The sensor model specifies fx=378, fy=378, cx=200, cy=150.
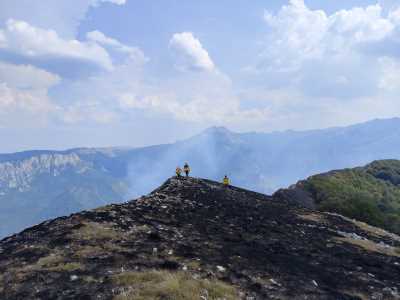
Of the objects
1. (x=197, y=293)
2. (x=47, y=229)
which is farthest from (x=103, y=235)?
(x=197, y=293)

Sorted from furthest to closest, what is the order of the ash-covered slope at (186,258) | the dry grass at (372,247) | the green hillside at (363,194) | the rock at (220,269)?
the green hillside at (363,194), the dry grass at (372,247), the rock at (220,269), the ash-covered slope at (186,258)

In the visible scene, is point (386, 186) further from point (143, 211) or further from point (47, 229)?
point (47, 229)

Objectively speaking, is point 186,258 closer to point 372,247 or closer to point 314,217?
point 372,247

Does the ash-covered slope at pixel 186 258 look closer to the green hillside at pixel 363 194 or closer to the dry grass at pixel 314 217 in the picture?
the dry grass at pixel 314 217

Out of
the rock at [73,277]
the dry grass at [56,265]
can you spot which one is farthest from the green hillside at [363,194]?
the rock at [73,277]

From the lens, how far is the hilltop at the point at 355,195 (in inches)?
2239

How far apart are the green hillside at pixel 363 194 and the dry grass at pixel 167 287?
153 feet

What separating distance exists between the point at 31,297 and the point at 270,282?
9.33 m

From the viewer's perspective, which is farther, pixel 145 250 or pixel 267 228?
pixel 267 228

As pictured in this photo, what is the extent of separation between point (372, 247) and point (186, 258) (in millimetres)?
18425

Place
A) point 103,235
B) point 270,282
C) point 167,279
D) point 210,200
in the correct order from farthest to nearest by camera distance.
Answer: point 210,200 < point 103,235 < point 270,282 < point 167,279

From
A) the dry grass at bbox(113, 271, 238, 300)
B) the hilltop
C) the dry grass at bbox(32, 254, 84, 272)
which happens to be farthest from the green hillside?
the dry grass at bbox(32, 254, 84, 272)

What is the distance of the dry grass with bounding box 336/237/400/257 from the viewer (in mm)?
28172

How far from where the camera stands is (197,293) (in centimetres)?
1296
